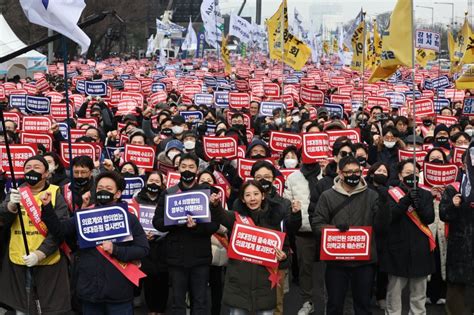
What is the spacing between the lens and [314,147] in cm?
924

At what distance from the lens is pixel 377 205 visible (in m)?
6.86

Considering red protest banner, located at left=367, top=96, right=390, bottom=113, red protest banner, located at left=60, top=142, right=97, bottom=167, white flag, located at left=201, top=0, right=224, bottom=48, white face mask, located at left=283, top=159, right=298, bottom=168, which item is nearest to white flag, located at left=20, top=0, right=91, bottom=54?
white face mask, located at left=283, top=159, right=298, bottom=168

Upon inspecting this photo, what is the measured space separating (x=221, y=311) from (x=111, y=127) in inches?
322

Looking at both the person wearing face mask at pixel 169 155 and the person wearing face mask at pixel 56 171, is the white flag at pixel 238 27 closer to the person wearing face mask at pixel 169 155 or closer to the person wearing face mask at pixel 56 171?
the person wearing face mask at pixel 169 155

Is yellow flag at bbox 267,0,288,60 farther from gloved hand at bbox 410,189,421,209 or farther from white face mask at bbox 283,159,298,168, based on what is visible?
gloved hand at bbox 410,189,421,209

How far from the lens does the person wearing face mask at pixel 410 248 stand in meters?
7.29

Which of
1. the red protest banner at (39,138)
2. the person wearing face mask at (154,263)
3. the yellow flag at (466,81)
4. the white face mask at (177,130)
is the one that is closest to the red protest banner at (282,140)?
the white face mask at (177,130)

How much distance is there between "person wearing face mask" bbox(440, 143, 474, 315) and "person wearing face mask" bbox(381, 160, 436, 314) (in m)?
0.16

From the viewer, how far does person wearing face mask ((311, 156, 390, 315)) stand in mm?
6906

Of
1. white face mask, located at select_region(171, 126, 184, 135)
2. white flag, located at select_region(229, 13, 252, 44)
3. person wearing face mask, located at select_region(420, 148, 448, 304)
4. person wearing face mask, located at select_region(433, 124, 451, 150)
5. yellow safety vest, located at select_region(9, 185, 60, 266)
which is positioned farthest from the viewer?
white flag, located at select_region(229, 13, 252, 44)

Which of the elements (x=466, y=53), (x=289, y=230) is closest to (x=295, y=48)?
(x=466, y=53)

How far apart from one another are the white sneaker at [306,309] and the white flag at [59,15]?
3.24m

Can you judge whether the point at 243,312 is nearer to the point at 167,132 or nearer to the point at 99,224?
the point at 99,224

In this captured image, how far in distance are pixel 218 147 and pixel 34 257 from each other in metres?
4.61
